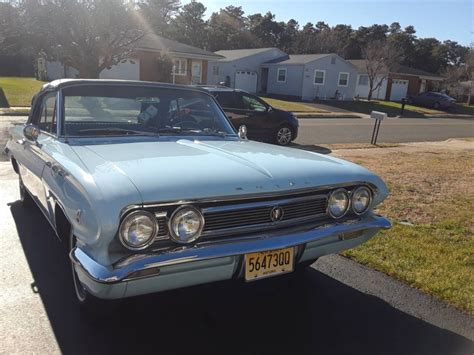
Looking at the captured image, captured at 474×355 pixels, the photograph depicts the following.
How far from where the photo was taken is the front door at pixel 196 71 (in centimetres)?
3423

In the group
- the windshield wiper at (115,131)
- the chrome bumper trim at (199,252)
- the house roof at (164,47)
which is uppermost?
the house roof at (164,47)

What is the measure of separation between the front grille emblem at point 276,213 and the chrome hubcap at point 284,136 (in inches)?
385

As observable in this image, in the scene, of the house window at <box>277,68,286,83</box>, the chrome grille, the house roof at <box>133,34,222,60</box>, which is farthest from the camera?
the house window at <box>277,68,286,83</box>

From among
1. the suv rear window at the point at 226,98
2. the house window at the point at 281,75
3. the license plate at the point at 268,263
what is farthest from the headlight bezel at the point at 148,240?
the house window at the point at 281,75

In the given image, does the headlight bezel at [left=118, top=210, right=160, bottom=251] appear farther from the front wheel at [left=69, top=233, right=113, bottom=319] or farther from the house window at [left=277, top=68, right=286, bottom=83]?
the house window at [left=277, top=68, right=286, bottom=83]

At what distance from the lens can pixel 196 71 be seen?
34.6m

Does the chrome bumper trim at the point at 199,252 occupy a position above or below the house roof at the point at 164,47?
below

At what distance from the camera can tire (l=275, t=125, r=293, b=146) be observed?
12.8 metres

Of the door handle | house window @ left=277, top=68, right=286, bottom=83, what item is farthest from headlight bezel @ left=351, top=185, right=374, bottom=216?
house window @ left=277, top=68, right=286, bottom=83

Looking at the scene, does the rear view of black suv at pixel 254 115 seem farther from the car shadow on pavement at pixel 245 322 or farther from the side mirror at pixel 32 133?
the car shadow on pavement at pixel 245 322

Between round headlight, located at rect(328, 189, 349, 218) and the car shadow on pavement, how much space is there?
2.65 feet

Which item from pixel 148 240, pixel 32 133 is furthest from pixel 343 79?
pixel 148 240

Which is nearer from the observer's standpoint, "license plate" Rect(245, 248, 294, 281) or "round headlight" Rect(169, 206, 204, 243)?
"round headlight" Rect(169, 206, 204, 243)

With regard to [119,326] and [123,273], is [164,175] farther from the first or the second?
[119,326]
